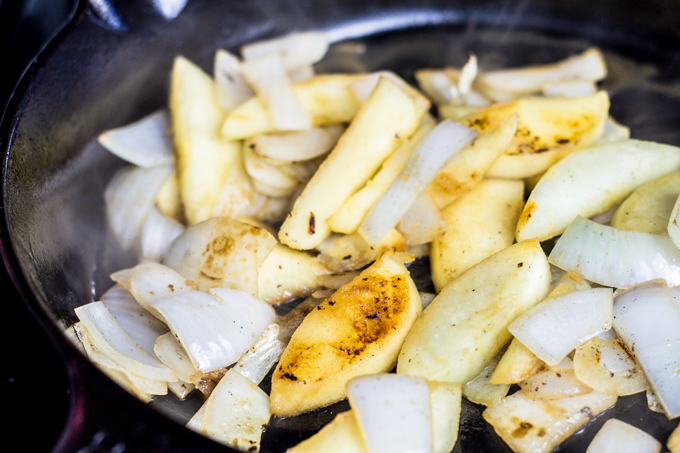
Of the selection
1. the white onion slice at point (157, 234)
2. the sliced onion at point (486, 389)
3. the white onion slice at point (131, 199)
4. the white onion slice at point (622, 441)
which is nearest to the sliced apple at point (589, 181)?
the sliced onion at point (486, 389)

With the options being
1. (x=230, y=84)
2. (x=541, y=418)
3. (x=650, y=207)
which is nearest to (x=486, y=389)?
(x=541, y=418)

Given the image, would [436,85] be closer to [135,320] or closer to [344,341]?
[344,341]

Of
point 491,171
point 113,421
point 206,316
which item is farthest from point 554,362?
point 113,421

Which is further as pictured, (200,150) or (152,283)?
(200,150)

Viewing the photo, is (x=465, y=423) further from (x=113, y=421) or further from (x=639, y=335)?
(x=113, y=421)

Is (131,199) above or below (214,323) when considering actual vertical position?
above

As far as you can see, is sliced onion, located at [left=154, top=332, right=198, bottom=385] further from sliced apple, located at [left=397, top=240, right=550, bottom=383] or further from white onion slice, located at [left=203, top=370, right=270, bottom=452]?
sliced apple, located at [left=397, top=240, right=550, bottom=383]

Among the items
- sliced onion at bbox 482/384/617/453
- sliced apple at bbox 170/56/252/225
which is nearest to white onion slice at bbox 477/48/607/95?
sliced apple at bbox 170/56/252/225

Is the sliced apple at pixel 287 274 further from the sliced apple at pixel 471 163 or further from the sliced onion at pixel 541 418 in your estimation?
the sliced onion at pixel 541 418
